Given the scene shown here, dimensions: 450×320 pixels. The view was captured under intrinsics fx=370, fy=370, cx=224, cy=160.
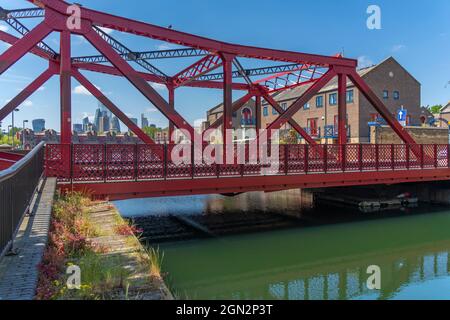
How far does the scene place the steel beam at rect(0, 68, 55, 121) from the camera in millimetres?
11891

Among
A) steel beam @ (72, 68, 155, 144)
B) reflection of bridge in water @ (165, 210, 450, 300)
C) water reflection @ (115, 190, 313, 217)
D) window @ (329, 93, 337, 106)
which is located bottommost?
reflection of bridge in water @ (165, 210, 450, 300)

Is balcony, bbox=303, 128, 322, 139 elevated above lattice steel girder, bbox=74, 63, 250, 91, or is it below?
below

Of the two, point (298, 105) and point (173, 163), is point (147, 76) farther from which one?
point (298, 105)

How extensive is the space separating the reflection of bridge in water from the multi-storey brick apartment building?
2438 cm

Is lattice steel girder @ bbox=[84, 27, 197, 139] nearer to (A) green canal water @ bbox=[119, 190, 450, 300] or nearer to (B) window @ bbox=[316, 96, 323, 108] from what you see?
(A) green canal water @ bbox=[119, 190, 450, 300]

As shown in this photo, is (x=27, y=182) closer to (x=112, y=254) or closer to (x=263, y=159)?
(x=112, y=254)

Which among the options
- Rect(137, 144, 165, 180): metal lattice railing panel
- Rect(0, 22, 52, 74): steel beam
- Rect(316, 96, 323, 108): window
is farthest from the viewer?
Rect(316, 96, 323, 108): window

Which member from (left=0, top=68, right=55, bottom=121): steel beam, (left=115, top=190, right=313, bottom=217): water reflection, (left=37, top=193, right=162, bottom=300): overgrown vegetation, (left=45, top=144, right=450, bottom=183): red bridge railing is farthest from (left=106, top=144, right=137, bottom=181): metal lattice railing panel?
(left=115, top=190, right=313, bottom=217): water reflection

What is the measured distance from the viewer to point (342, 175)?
42.9 ft

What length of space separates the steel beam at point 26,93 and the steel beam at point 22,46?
9.38ft

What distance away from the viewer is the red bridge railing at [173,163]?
9.95m

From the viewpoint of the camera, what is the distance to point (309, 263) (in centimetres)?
969

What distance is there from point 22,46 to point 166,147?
454cm

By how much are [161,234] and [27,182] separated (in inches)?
246
